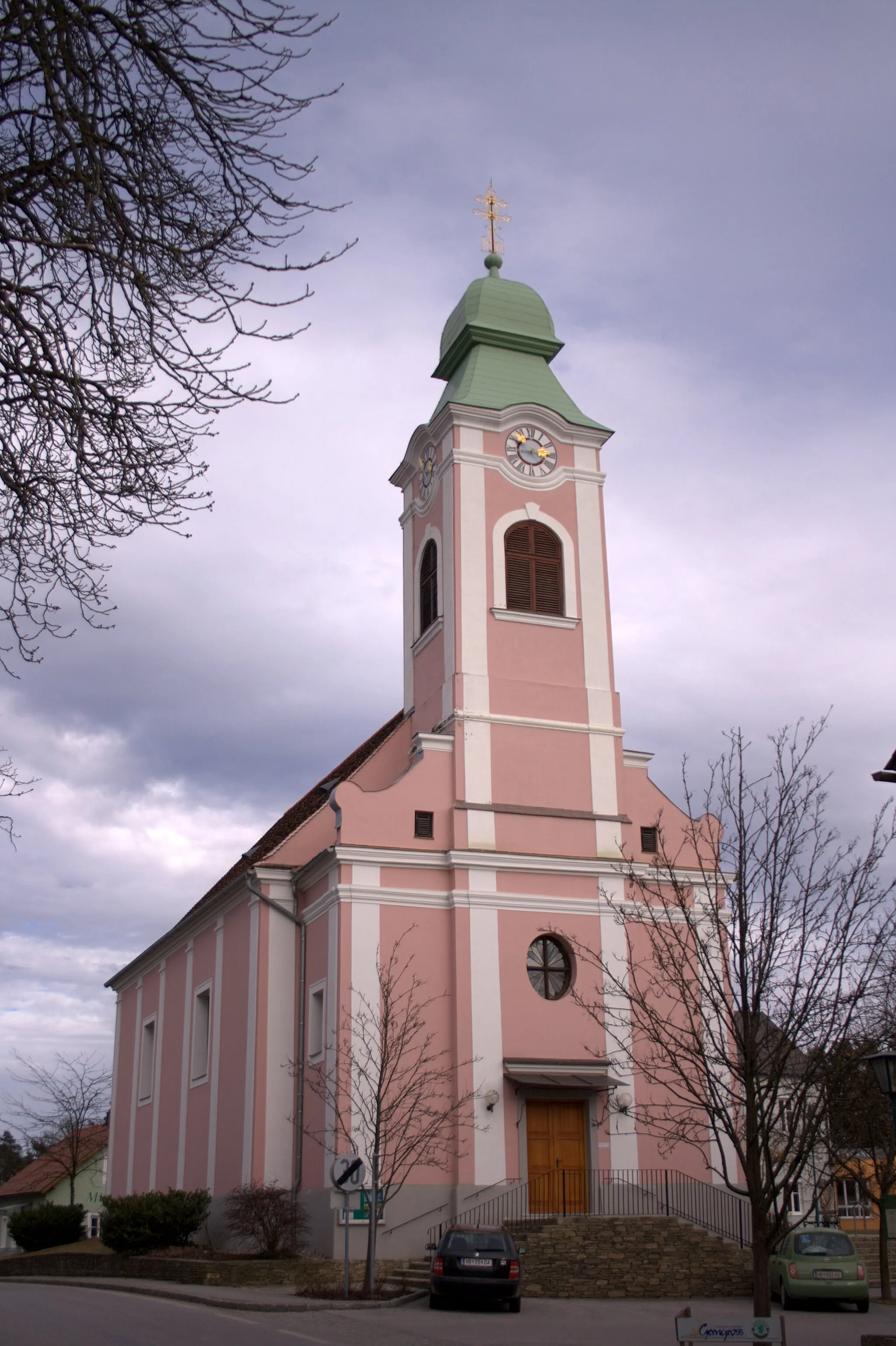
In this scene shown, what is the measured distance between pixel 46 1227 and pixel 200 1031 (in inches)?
319

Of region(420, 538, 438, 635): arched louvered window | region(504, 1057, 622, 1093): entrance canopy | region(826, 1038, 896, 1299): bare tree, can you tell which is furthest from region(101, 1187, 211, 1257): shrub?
region(420, 538, 438, 635): arched louvered window

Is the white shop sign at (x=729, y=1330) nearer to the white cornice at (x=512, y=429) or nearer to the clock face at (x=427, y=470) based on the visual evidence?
the white cornice at (x=512, y=429)

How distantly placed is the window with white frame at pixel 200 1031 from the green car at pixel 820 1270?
14.0 m

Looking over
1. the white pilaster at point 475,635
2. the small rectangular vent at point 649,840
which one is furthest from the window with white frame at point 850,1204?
the white pilaster at point 475,635

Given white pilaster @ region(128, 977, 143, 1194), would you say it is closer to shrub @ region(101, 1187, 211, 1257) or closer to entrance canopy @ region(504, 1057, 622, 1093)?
shrub @ region(101, 1187, 211, 1257)

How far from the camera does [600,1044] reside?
2552cm

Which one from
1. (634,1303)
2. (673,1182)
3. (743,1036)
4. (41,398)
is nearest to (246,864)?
(673,1182)

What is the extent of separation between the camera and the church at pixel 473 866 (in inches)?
969

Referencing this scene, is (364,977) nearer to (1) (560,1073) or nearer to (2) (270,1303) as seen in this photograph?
(1) (560,1073)

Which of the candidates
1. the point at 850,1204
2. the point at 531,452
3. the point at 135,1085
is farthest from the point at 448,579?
the point at 850,1204

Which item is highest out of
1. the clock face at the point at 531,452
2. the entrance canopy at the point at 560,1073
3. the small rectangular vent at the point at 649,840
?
the clock face at the point at 531,452

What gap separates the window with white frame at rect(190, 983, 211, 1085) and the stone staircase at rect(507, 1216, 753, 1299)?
1123 cm

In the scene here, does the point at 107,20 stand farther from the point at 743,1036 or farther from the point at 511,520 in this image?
the point at 511,520

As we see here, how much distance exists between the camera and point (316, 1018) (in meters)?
26.0
